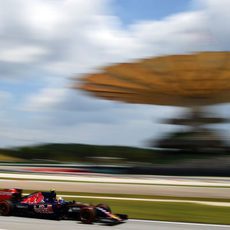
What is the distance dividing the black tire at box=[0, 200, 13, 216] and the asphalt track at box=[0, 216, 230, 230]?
0.29m

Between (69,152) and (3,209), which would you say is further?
(69,152)

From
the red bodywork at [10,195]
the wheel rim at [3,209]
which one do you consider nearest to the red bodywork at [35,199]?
the wheel rim at [3,209]

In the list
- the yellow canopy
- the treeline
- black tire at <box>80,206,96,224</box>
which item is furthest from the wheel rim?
the treeline

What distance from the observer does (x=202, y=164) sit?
62938 millimetres

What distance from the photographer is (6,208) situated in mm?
16719

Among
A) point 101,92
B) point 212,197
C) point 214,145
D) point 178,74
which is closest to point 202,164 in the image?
point 214,145

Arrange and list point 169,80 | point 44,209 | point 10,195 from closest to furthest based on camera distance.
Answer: point 44,209 → point 10,195 → point 169,80

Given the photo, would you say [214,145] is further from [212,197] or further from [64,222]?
[64,222]

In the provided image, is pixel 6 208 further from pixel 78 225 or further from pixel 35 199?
pixel 78 225

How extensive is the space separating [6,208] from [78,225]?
310 centimetres

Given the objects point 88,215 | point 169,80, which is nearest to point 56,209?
point 88,215

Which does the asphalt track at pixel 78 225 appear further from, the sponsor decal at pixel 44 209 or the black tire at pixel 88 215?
the sponsor decal at pixel 44 209

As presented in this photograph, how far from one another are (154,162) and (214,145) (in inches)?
411

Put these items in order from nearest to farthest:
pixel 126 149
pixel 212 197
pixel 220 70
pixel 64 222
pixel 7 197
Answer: pixel 64 222 < pixel 7 197 < pixel 212 197 < pixel 220 70 < pixel 126 149
